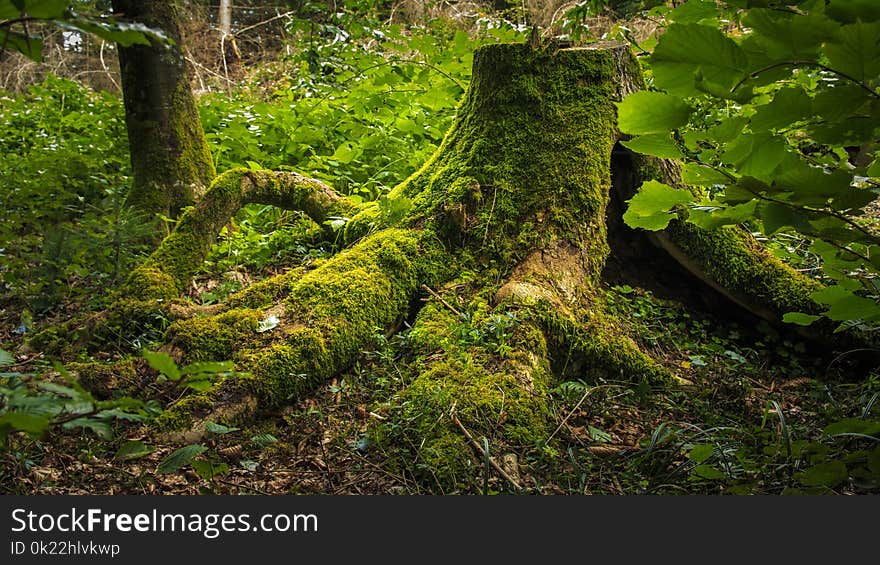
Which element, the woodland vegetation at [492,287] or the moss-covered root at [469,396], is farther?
the moss-covered root at [469,396]

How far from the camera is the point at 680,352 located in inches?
149

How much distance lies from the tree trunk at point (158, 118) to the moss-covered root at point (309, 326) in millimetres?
1987

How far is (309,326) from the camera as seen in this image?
321cm

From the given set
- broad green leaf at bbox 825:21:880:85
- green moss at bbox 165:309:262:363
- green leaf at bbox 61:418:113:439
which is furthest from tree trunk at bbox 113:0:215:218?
broad green leaf at bbox 825:21:880:85

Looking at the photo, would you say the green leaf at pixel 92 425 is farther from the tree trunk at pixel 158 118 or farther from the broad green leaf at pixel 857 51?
the tree trunk at pixel 158 118

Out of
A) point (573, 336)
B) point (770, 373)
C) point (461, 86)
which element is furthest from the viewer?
point (461, 86)

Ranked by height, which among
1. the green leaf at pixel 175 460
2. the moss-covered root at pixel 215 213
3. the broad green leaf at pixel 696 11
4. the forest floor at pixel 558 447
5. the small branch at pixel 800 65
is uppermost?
the broad green leaf at pixel 696 11

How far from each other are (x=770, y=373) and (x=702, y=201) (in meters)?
2.47

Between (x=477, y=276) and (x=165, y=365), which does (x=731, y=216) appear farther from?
(x=477, y=276)

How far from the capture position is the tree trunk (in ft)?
15.8

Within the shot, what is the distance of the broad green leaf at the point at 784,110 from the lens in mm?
1085

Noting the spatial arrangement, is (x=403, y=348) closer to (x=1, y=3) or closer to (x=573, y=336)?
(x=573, y=336)

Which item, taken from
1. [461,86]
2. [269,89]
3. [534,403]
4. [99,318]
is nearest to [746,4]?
[534,403]

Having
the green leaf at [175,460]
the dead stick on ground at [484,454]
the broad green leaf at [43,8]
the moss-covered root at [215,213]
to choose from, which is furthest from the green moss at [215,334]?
the broad green leaf at [43,8]
